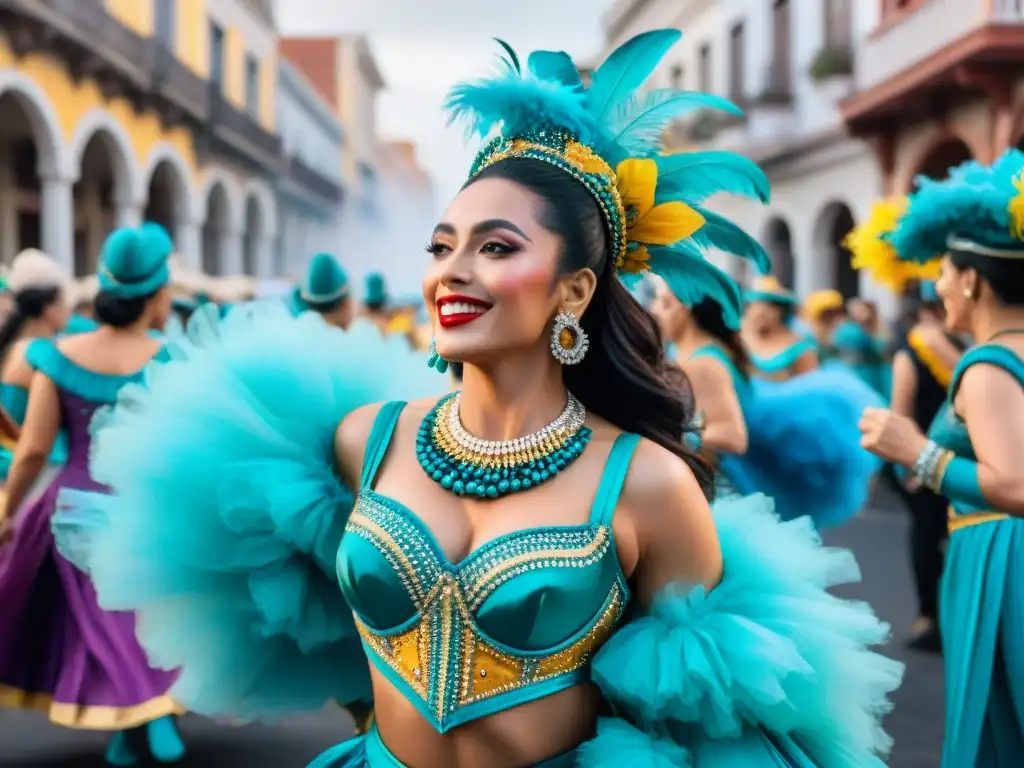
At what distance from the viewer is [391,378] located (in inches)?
95.3

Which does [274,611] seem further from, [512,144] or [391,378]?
[512,144]

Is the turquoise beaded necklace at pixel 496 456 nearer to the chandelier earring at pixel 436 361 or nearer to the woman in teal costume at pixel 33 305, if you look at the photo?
the chandelier earring at pixel 436 361

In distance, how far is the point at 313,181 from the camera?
38656 millimetres

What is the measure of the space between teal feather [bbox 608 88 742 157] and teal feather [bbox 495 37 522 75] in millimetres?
196

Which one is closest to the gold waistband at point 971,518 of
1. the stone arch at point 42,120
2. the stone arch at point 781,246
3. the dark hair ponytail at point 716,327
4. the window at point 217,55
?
the dark hair ponytail at point 716,327

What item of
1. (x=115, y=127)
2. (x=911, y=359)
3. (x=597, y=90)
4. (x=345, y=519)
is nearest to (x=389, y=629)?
(x=345, y=519)

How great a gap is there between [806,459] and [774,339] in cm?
288

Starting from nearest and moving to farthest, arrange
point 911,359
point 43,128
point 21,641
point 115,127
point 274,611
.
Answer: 1. point 274,611
2. point 21,641
3. point 911,359
4. point 43,128
5. point 115,127

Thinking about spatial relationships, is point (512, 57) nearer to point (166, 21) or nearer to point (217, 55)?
point (166, 21)

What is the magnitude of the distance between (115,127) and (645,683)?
19.0 metres

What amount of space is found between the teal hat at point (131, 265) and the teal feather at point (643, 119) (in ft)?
9.00

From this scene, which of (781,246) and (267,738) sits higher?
(781,246)

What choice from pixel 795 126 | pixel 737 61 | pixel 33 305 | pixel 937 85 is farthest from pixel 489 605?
pixel 737 61

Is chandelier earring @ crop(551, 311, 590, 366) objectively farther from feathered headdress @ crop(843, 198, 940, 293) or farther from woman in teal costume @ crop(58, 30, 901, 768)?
feathered headdress @ crop(843, 198, 940, 293)
